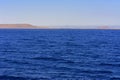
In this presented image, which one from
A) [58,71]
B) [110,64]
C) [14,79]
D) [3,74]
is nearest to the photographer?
[14,79]

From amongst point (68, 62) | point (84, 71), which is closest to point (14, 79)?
point (84, 71)

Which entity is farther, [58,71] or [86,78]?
[58,71]

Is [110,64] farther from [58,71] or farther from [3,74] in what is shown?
[3,74]

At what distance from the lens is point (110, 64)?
1443 inches

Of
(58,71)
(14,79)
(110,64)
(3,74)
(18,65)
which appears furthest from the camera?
(110,64)

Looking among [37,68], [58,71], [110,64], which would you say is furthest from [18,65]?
[110,64]

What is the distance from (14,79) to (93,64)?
12.8 m

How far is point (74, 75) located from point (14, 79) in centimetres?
570

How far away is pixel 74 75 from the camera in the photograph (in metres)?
28.5

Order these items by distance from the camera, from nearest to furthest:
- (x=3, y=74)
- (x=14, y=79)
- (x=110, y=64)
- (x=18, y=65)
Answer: (x=14, y=79)
(x=3, y=74)
(x=18, y=65)
(x=110, y=64)

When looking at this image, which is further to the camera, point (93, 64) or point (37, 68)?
point (93, 64)

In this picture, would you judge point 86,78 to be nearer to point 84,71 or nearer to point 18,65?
point 84,71

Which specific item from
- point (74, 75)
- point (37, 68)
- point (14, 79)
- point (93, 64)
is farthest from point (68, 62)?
point (14, 79)

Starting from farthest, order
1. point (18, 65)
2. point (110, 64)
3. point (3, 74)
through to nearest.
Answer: point (110, 64) < point (18, 65) < point (3, 74)
